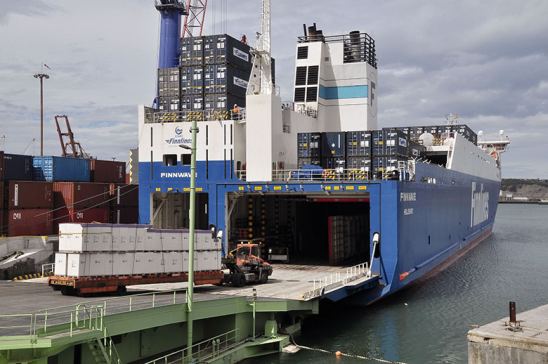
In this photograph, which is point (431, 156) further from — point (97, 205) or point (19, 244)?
point (19, 244)

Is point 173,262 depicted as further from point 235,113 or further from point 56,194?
point 56,194

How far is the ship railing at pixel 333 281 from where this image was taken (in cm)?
2250

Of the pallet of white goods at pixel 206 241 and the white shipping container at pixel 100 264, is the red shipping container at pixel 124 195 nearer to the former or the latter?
the pallet of white goods at pixel 206 241

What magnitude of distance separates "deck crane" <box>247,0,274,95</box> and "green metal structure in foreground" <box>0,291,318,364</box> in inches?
580

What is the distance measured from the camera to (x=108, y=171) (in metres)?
42.5

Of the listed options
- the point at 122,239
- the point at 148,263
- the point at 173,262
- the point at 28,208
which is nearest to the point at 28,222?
the point at 28,208

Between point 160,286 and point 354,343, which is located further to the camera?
point 160,286

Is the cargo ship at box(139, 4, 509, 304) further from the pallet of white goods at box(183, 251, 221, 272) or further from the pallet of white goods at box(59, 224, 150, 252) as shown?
the pallet of white goods at box(59, 224, 150, 252)

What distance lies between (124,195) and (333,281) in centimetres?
2009

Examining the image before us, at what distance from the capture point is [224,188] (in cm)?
3198

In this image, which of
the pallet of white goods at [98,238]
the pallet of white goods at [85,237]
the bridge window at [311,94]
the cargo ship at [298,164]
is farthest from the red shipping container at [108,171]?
the pallet of white goods at [85,237]

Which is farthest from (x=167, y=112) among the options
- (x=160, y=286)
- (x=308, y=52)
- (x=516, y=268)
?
(x=516, y=268)

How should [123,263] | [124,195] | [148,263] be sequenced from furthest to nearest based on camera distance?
[124,195] → [148,263] → [123,263]

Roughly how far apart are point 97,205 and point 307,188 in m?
15.5
